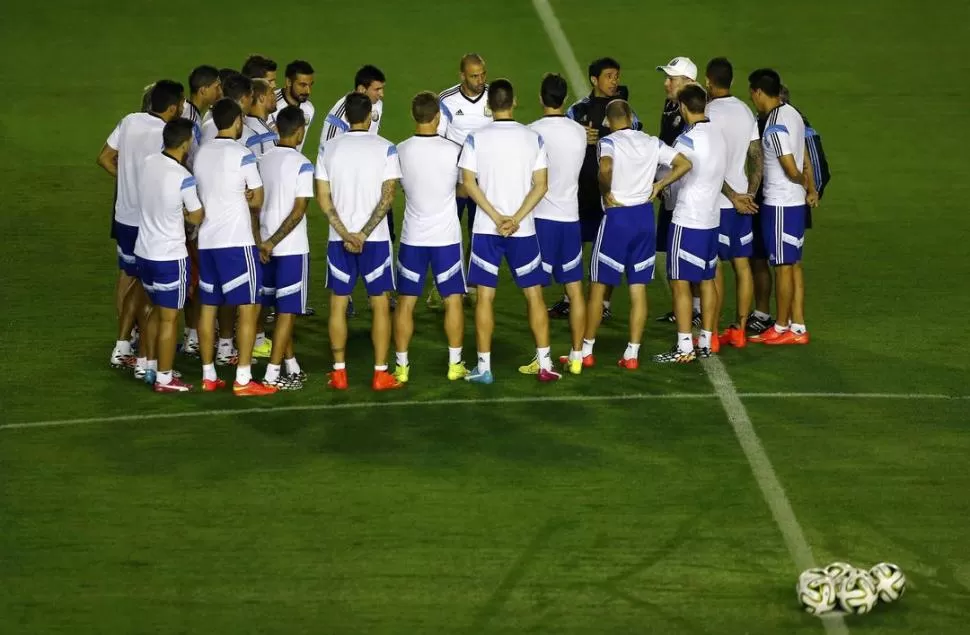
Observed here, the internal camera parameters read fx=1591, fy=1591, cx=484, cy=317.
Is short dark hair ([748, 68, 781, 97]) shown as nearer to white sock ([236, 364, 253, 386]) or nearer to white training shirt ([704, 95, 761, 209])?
white training shirt ([704, 95, 761, 209])

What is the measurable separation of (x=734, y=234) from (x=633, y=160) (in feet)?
4.62

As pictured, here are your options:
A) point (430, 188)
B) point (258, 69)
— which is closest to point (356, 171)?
point (430, 188)

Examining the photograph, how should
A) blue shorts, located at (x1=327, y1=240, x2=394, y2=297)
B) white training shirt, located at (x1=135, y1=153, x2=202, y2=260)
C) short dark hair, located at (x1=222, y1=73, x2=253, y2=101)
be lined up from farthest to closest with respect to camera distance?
short dark hair, located at (x1=222, y1=73, x2=253, y2=101) < blue shorts, located at (x1=327, y1=240, x2=394, y2=297) < white training shirt, located at (x1=135, y1=153, x2=202, y2=260)

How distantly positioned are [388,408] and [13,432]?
8.25 ft

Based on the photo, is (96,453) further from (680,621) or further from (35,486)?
(680,621)

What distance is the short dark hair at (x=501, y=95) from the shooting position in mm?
11125

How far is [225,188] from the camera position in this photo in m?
10.9

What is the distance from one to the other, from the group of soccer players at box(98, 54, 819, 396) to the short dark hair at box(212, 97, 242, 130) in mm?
15

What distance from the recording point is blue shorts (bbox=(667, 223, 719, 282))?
11.9 metres

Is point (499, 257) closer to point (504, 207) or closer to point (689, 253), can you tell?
point (504, 207)

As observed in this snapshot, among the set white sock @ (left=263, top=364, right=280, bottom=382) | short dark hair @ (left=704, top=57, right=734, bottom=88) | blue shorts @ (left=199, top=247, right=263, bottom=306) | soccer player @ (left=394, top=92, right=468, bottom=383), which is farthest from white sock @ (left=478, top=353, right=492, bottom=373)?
Answer: short dark hair @ (left=704, top=57, right=734, bottom=88)

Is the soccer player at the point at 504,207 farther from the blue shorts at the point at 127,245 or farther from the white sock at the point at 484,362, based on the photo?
the blue shorts at the point at 127,245

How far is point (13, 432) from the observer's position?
1062 cm

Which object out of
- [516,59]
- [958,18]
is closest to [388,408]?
[516,59]
